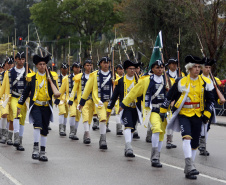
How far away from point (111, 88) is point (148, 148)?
65.6 inches

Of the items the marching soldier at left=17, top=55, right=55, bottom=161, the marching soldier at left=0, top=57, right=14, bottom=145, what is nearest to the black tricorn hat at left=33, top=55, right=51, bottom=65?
the marching soldier at left=17, top=55, right=55, bottom=161

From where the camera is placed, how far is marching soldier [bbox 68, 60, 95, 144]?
1347 centimetres

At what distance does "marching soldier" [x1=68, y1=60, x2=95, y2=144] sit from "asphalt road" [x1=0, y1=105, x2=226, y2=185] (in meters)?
0.39

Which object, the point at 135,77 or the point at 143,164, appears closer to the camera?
the point at 143,164

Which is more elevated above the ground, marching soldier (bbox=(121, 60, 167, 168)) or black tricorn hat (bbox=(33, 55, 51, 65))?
black tricorn hat (bbox=(33, 55, 51, 65))

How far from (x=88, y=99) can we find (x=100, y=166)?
4.07m

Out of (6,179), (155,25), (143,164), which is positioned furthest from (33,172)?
(155,25)

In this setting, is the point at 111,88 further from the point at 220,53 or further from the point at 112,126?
the point at 220,53

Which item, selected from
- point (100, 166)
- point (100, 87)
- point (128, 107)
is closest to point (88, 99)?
point (100, 87)

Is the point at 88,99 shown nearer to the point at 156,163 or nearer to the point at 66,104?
the point at 66,104

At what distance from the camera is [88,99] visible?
1384 cm

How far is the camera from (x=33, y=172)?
9281 mm

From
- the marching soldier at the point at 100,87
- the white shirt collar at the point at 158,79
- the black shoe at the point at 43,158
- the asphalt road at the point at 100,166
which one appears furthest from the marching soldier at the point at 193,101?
the marching soldier at the point at 100,87

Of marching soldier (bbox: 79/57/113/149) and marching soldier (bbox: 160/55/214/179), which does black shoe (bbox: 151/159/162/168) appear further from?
marching soldier (bbox: 79/57/113/149)
